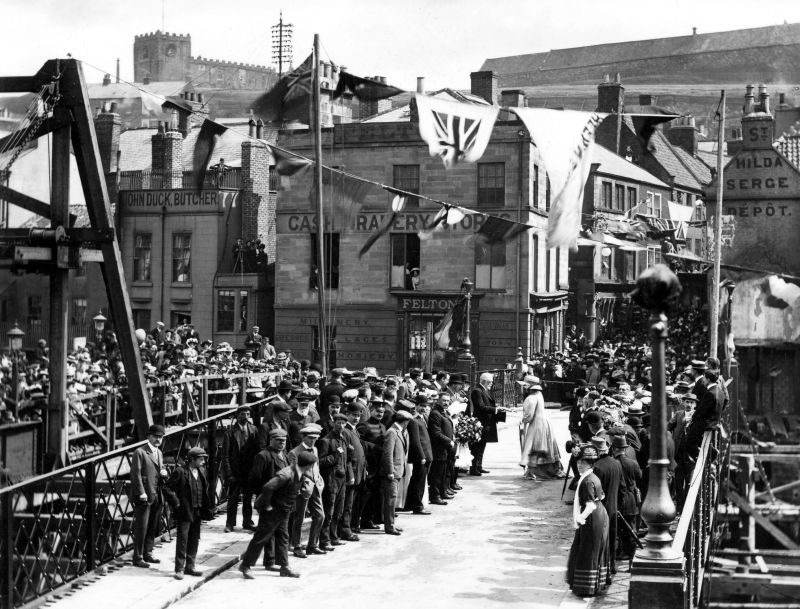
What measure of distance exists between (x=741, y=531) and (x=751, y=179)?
16.7 meters

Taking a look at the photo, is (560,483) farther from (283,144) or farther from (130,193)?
(130,193)

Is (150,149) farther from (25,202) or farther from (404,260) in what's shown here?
(25,202)

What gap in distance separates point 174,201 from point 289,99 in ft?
83.5

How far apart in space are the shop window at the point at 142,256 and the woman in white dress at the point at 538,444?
1199 inches

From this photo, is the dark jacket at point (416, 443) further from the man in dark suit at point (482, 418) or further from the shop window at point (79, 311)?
the shop window at point (79, 311)

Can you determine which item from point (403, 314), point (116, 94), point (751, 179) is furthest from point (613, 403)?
point (116, 94)

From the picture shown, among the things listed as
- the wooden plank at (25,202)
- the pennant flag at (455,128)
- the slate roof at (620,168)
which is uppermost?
the slate roof at (620,168)

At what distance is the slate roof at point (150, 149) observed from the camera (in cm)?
5375

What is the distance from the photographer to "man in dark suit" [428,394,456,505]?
17188 mm

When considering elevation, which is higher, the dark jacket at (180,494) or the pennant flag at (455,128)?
the pennant flag at (455,128)

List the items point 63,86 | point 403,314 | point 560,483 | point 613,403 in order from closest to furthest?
point 63,86, point 613,403, point 560,483, point 403,314

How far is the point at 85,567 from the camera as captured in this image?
12656 millimetres

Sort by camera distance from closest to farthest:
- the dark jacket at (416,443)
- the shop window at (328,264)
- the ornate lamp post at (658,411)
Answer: the ornate lamp post at (658,411) < the dark jacket at (416,443) < the shop window at (328,264)

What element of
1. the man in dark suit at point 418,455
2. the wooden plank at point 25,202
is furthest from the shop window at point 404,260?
the wooden plank at point 25,202
